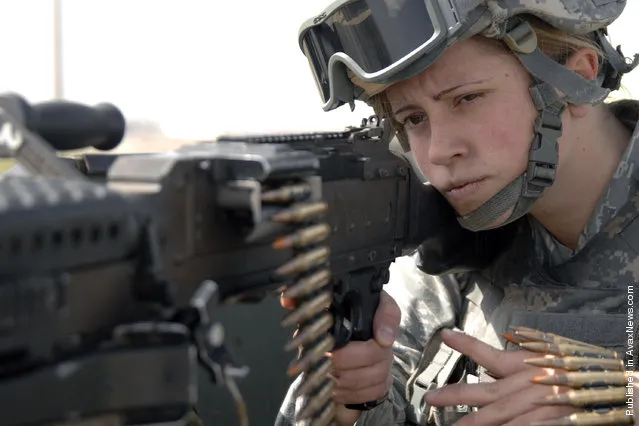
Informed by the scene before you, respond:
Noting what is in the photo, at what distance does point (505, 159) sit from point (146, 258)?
121cm

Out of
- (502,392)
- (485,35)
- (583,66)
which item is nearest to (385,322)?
(502,392)

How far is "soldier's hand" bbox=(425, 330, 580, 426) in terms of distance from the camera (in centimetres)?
211

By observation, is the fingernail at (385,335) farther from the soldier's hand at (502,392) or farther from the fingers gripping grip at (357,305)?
the soldier's hand at (502,392)

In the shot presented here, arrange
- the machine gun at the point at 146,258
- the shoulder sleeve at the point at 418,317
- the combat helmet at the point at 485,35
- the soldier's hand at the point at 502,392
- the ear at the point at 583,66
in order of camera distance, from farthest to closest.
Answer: the shoulder sleeve at the point at 418,317 → the ear at the point at 583,66 → the combat helmet at the point at 485,35 → the soldier's hand at the point at 502,392 → the machine gun at the point at 146,258

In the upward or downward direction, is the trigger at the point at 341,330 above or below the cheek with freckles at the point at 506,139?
below

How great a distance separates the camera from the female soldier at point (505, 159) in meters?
2.21

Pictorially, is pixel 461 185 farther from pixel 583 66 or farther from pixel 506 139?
pixel 583 66

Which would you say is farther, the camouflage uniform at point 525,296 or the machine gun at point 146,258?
the camouflage uniform at point 525,296

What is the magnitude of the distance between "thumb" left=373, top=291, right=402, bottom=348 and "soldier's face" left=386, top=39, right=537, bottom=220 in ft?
1.31

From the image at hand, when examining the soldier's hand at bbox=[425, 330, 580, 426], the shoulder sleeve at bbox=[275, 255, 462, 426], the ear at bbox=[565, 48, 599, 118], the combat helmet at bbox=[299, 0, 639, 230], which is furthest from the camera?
the shoulder sleeve at bbox=[275, 255, 462, 426]

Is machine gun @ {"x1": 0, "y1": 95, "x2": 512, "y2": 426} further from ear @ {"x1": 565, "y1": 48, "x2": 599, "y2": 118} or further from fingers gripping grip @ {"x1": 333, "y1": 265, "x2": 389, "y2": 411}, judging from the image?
ear @ {"x1": 565, "y1": 48, "x2": 599, "y2": 118}

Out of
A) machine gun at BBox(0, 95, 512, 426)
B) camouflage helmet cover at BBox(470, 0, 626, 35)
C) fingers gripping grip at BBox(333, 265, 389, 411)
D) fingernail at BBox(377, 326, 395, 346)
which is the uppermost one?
camouflage helmet cover at BBox(470, 0, 626, 35)

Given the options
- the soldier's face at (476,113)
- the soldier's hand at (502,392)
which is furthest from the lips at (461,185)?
→ the soldier's hand at (502,392)

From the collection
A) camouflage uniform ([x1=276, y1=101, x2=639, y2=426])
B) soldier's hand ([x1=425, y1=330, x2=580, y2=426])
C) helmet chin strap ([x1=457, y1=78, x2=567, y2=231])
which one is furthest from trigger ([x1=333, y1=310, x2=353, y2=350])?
helmet chin strap ([x1=457, y1=78, x2=567, y2=231])
